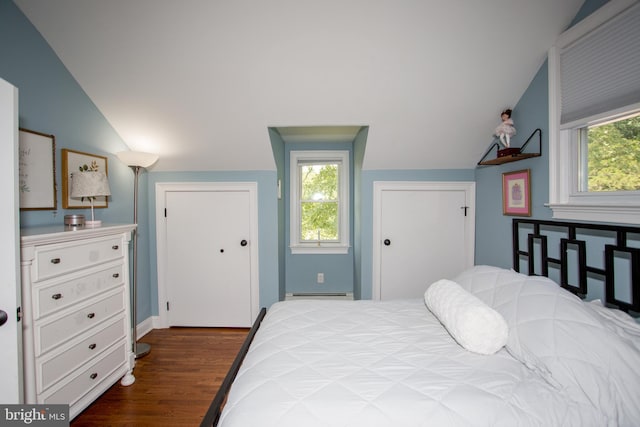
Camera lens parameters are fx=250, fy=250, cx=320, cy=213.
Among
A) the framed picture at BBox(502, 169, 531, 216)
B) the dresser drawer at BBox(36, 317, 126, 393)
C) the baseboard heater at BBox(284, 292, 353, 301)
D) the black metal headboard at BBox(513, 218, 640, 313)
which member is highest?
the framed picture at BBox(502, 169, 531, 216)

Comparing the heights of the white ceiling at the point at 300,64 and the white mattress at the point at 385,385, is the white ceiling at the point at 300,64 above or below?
above

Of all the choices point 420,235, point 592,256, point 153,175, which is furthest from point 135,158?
point 592,256

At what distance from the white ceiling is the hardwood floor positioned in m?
1.95

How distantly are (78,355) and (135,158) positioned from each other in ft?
5.14

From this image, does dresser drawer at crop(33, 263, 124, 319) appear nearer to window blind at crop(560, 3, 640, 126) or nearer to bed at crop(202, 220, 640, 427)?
bed at crop(202, 220, 640, 427)

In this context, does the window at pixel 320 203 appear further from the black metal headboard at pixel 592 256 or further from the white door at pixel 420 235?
the black metal headboard at pixel 592 256

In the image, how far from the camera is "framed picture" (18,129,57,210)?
162 cm

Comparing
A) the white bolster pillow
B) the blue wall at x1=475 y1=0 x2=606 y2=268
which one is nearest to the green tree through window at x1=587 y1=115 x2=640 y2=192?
the blue wall at x1=475 y1=0 x2=606 y2=268

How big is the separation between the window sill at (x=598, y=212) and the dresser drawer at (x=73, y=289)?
3116mm

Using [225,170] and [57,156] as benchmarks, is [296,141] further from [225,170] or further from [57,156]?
[57,156]

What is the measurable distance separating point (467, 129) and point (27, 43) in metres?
3.45

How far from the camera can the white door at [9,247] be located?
105 cm

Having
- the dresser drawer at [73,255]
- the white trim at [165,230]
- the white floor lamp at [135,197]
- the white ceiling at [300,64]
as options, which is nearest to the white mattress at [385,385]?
the dresser drawer at [73,255]

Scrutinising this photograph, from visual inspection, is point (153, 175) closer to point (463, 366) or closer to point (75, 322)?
point (75, 322)
